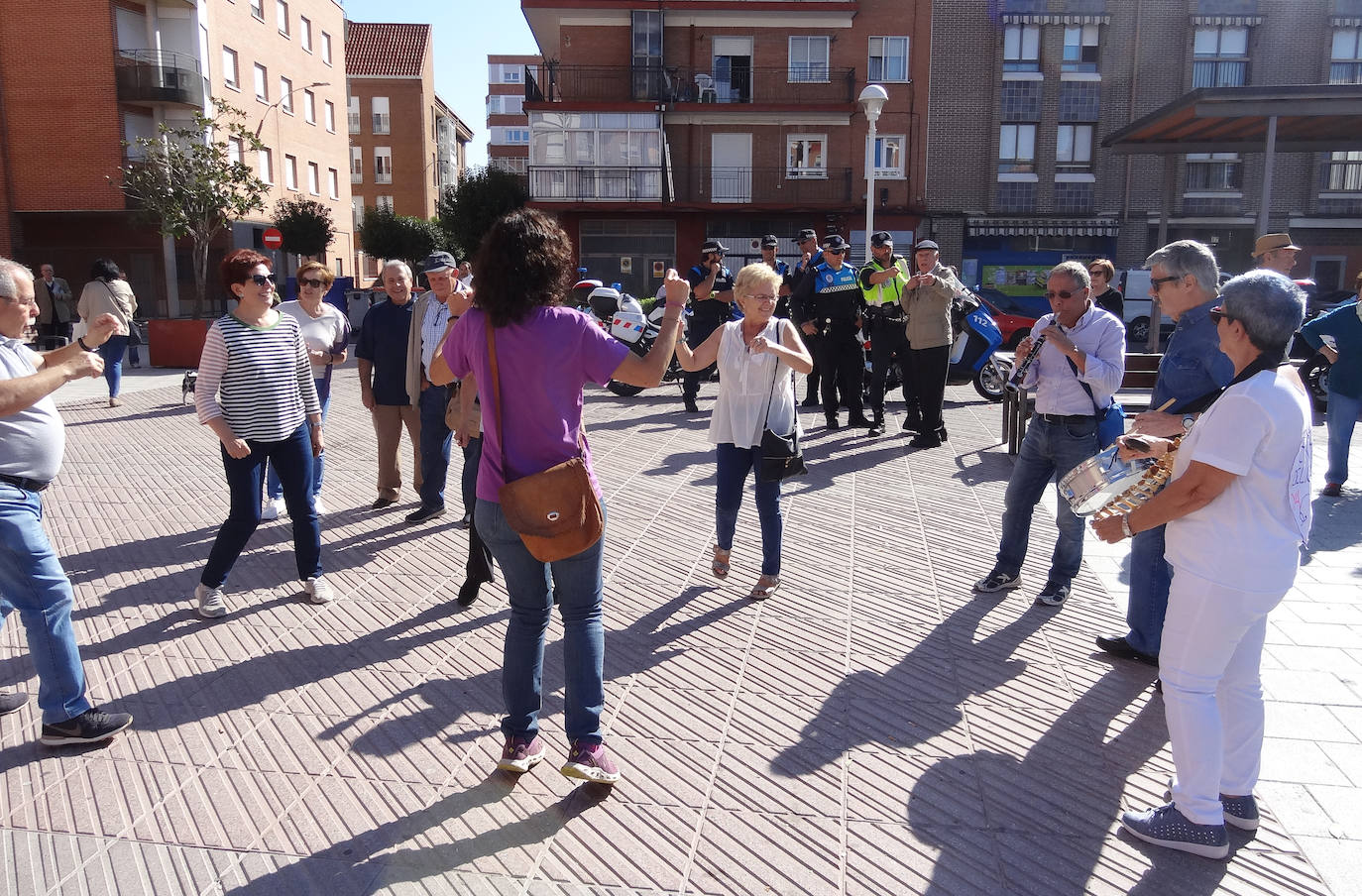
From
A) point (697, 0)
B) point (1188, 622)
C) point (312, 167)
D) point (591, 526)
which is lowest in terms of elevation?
point (1188, 622)

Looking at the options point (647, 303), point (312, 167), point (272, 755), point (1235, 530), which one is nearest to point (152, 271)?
point (312, 167)

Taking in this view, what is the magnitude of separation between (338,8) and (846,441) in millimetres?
44623

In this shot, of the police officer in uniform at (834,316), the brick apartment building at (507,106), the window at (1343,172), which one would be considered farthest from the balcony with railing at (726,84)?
the brick apartment building at (507,106)

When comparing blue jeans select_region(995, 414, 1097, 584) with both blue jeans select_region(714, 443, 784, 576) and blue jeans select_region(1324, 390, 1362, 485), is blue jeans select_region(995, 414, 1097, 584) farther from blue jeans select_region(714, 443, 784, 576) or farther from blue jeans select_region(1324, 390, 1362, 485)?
blue jeans select_region(1324, 390, 1362, 485)

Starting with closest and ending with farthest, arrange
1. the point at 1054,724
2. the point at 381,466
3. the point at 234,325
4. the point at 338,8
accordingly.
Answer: the point at 1054,724
the point at 234,325
the point at 381,466
the point at 338,8

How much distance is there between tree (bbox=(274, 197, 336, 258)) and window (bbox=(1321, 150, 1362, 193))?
1400 inches

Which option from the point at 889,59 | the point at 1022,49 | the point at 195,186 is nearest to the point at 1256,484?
the point at 195,186

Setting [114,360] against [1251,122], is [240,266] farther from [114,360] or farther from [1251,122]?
[1251,122]

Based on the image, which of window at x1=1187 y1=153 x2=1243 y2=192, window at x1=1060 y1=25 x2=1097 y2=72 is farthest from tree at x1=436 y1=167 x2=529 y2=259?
window at x1=1187 y1=153 x2=1243 y2=192

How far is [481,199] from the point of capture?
35562 millimetres

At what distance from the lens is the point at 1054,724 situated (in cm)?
388

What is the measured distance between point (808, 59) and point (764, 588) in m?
30.8

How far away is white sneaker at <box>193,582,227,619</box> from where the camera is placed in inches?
196

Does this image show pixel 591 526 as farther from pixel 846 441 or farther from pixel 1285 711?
pixel 846 441
